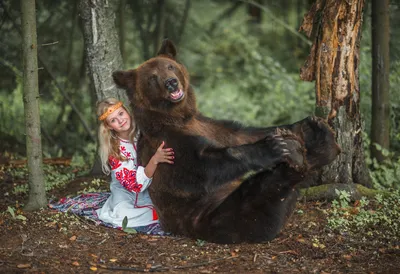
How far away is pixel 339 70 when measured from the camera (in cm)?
618

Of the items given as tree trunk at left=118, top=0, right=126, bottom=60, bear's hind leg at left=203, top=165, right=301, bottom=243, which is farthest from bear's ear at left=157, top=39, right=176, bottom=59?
tree trunk at left=118, top=0, right=126, bottom=60

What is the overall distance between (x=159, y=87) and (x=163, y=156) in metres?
0.84

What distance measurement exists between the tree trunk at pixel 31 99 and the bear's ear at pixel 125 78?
2.89ft

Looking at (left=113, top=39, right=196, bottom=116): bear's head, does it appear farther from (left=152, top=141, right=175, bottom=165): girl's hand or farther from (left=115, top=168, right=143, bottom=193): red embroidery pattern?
(left=115, top=168, right=143, bottom=193): red embroidery pattern

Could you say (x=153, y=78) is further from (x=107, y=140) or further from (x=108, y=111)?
(x=107, y=140)

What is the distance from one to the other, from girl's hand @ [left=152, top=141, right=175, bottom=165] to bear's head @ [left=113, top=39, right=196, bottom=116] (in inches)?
19.5

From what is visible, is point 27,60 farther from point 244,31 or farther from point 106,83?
point 244,31

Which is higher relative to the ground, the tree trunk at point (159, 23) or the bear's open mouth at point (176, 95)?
the tree trunk at point (159, 23)

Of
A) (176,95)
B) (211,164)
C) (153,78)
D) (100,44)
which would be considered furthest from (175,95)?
(100,44)

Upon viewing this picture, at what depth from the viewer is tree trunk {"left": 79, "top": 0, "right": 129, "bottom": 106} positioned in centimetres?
677

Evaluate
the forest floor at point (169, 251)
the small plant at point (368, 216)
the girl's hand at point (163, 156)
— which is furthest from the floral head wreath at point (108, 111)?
the small plant at point (368, 216)

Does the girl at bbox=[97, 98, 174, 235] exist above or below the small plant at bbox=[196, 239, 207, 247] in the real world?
above

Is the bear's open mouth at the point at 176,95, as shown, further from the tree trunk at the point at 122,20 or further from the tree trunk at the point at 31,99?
the tree trunk at the point at 122,20

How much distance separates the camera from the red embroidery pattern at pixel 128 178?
19.4 ft
